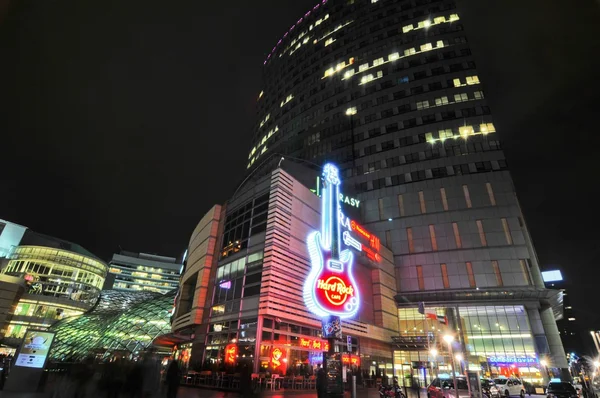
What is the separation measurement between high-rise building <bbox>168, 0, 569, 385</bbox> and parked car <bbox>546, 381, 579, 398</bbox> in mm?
6104

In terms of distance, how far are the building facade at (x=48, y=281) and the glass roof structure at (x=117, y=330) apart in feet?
110

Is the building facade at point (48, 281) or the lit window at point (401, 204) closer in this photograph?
the lit window at point (401, 204)

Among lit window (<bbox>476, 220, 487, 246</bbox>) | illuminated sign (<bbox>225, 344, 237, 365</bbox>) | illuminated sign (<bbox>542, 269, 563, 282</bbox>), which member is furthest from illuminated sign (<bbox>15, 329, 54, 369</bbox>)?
illuminated sign (<bbox>542, 269, 563, 282</bbox>)

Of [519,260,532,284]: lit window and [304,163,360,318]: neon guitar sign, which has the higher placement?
[519,260,532,284]: lit window

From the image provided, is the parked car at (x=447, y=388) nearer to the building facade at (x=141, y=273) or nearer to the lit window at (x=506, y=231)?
the lit window at (x=506, y=231)

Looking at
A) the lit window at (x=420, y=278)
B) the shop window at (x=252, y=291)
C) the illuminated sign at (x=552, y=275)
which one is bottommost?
the shop window at (x=252, y=291)

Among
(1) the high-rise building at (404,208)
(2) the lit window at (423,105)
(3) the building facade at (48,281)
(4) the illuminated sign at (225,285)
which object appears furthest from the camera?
(3) the building facade at (48,281)

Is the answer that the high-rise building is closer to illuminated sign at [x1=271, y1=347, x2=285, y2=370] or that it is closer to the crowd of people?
illuminated sign at [x1=271, y1=347, x2=285, y2=370]

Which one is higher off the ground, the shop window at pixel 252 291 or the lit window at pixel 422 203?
the lit window at pixel 422 203

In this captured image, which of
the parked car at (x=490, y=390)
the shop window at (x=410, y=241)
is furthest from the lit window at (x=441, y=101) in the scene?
the parked car at (x=490, y=390)

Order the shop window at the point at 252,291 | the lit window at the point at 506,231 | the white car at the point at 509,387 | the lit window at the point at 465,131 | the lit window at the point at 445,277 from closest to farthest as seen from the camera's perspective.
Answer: the white car at the point at 509,387, the shop window at the point at 252,291, the lit window at the point at 506,231, the lit window at the point at 445,277, the lit window at the point at 465,131

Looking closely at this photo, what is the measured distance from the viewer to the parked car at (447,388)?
20.1 meters

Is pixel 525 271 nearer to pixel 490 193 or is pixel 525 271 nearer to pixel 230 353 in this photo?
pixel 490 193

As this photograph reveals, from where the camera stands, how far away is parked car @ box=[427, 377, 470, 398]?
2015 centimetres
